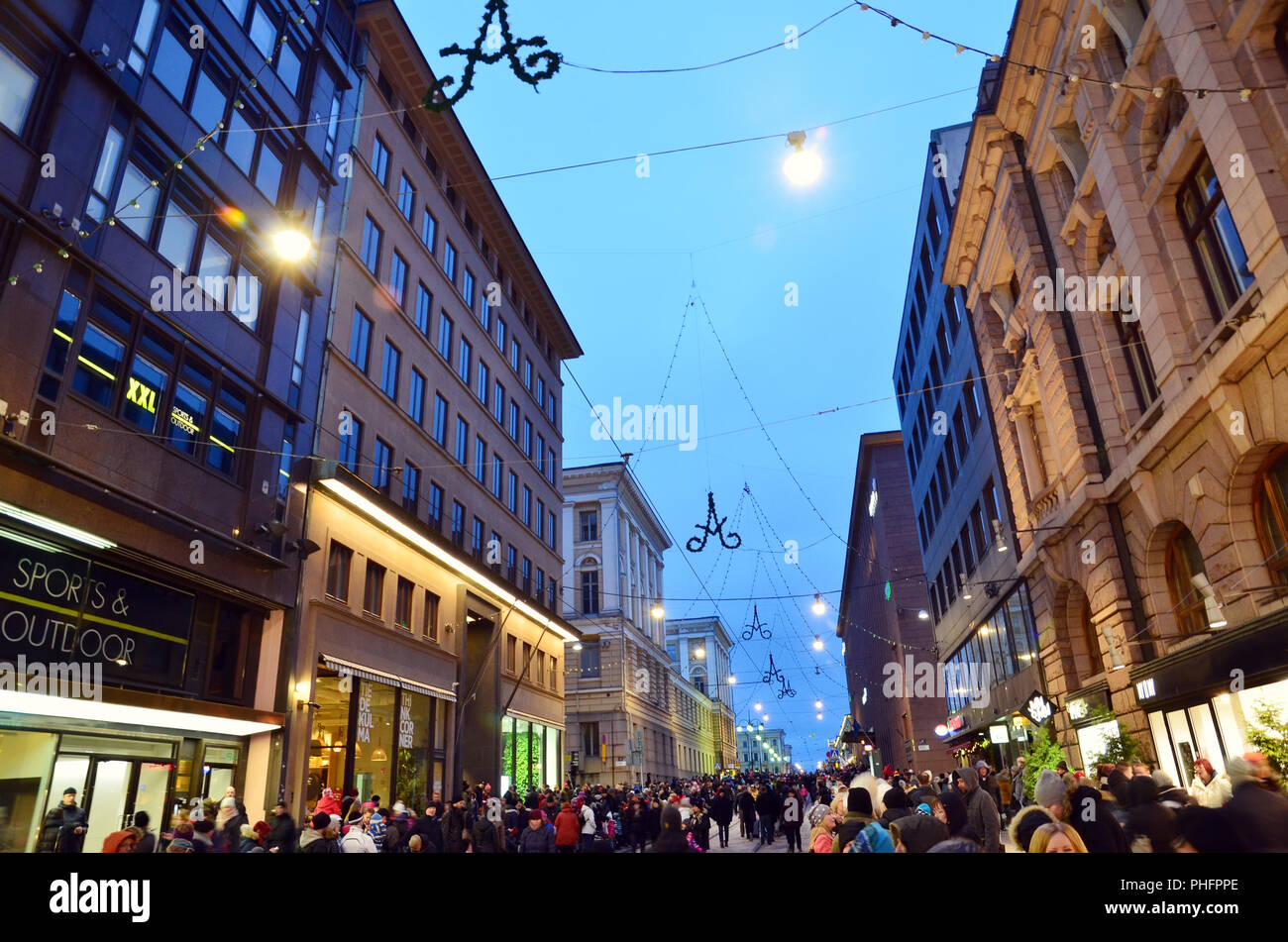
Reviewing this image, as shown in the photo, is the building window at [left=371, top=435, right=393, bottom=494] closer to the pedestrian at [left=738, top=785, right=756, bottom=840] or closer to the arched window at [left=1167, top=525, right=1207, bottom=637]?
the pedestrian at [left=738, top=785, right=756, bottom=840]

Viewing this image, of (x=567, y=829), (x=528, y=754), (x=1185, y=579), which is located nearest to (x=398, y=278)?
(x=567, y=829)

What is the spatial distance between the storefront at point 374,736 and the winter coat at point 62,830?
333 inches

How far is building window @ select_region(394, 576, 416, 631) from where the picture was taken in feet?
87.8

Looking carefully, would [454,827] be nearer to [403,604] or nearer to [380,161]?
[403,604]

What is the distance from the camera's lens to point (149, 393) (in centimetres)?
1666

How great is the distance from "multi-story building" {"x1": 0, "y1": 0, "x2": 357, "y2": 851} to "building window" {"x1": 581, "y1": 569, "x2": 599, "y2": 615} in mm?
42104

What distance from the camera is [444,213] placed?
114 ft

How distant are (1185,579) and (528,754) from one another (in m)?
27.9

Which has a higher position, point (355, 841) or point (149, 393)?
point (149, 393)

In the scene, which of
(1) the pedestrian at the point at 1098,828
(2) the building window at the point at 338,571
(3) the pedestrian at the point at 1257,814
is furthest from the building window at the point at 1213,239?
(2) the building window at the point at 338,571

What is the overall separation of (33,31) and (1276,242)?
20.5 metres

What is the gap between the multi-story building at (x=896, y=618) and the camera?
58312mm
